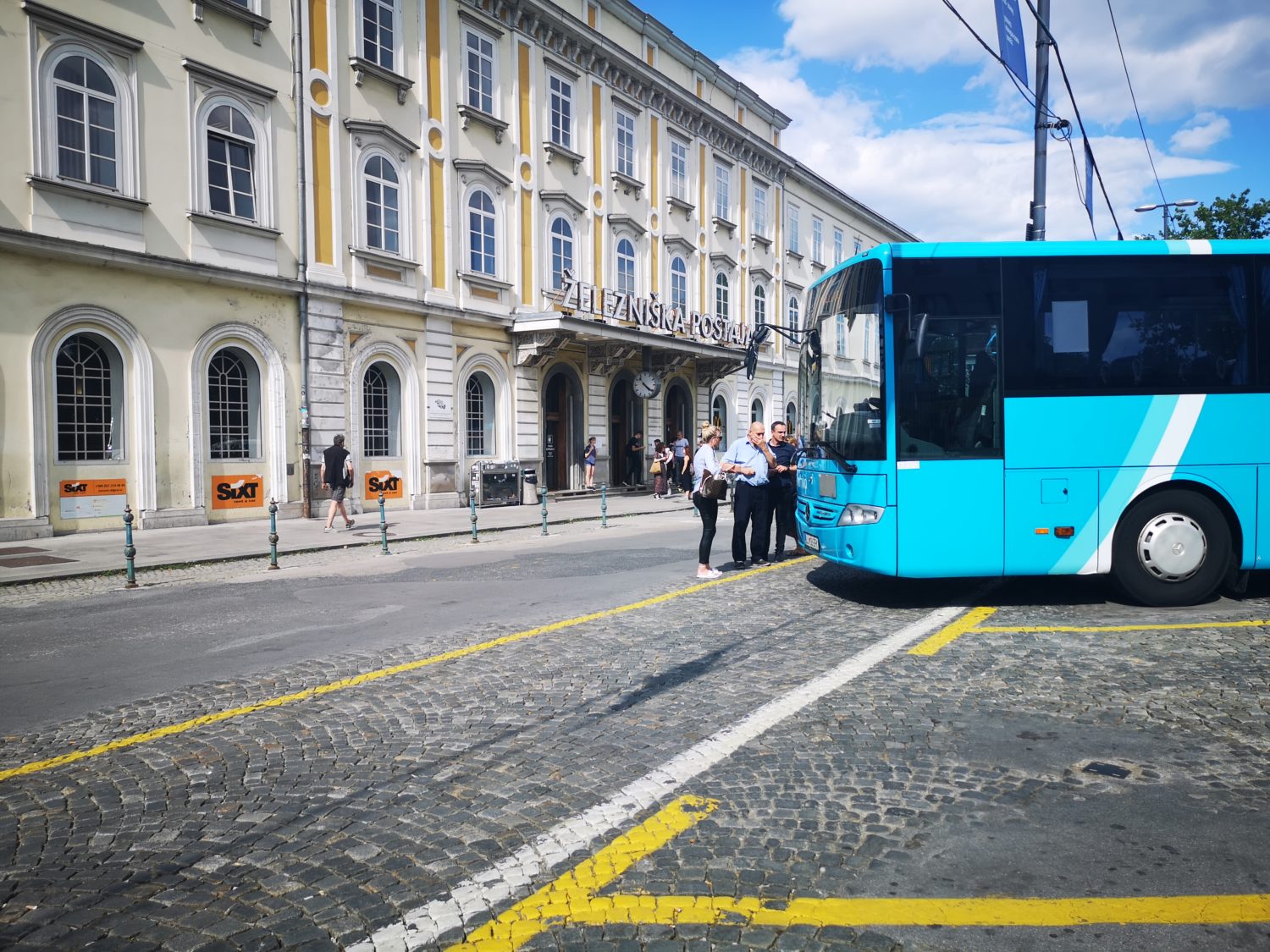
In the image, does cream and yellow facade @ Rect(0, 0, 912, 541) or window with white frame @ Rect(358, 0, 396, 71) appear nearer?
cream and yellow facade @ Rect(0, 0, 912, 541)

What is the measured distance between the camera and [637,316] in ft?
88.9

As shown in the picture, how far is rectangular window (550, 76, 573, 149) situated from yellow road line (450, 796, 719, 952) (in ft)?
81.9

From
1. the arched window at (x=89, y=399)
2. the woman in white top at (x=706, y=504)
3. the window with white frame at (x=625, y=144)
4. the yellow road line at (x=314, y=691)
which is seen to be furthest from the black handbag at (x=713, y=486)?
the window with white frame at (x=625, y=144)

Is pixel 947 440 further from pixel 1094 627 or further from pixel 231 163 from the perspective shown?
pixel 231 163

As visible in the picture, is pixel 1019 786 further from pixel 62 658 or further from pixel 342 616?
pixel 62 658

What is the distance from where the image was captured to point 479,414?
2444 cm

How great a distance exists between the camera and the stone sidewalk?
41.5ft

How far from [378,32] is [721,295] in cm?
1723

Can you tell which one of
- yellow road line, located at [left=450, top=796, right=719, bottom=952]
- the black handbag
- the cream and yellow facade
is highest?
the cream and yellow facade

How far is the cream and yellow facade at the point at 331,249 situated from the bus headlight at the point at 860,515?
13.9m

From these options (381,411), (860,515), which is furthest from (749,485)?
(381,411)

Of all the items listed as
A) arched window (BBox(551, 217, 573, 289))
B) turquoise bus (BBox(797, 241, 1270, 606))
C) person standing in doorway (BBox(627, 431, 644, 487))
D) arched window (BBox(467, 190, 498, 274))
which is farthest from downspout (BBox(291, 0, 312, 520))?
turquoise bus (BBox(797, 241, 1270, 606))

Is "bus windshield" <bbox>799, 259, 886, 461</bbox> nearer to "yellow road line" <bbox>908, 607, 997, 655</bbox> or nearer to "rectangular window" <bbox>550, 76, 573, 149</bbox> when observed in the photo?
"yellow road line" <bbox>908, 607, 997, 655</bbox>

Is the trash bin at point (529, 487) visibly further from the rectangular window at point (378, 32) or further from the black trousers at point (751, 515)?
the black trousers at point (751, 515)
